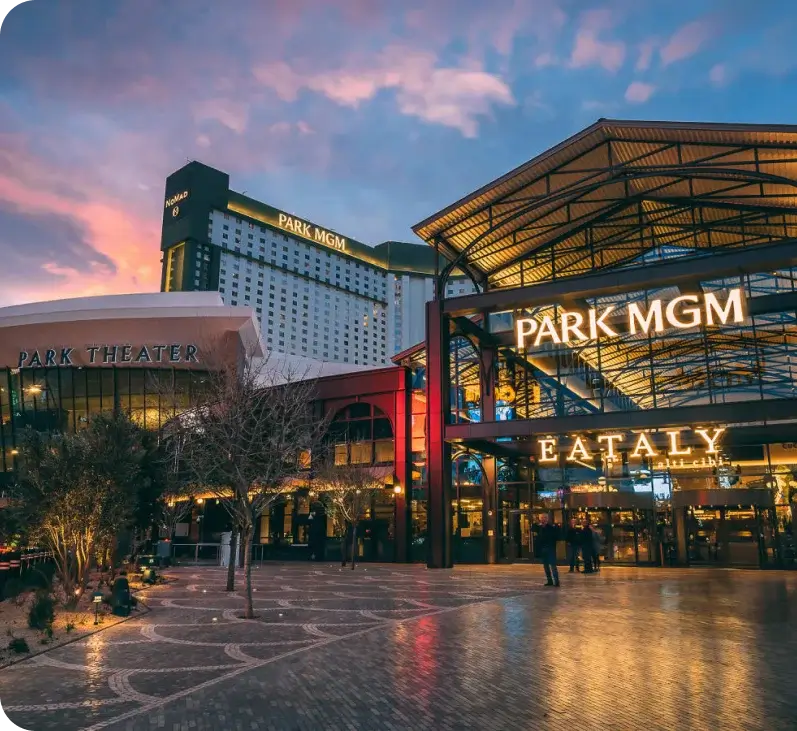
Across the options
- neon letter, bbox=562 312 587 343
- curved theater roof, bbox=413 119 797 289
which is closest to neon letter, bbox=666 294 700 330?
neon letter, bbox=562 312 587 343

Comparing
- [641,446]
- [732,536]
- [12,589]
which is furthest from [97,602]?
[732,536]

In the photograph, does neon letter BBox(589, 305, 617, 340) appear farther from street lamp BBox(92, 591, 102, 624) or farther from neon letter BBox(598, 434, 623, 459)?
street lamp BBox(92, 591, 102, 624)

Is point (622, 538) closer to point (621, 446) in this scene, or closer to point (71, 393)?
point (621, 446)

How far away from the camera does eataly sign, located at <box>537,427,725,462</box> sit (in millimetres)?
26438

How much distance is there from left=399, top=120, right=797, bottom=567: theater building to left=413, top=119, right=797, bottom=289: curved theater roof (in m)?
0.11

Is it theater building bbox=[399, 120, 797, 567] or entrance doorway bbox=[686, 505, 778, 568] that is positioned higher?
theater building bbox=[399, 120, 797, 567]

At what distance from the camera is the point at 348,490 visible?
103ft

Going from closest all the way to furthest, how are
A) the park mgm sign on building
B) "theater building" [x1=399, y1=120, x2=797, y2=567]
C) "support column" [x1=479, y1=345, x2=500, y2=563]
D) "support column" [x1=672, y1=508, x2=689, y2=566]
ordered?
"theater building" [x1=399, y1=120, x2=797, y2=567]
"support column" [x1=672, y1=508, x2=689, y2=566]
"support column" [x1=479, y1=345, x2=500, y2=563]
the park mgm sign on building

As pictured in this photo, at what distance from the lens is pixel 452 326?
103 feet

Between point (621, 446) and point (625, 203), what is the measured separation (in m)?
11.7

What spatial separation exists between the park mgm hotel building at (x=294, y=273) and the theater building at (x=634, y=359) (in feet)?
334

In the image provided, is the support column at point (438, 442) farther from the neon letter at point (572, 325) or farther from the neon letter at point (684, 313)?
the neon letter at point (684, 313)

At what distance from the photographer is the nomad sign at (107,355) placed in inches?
1946

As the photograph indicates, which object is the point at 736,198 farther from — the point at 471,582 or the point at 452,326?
the point at 471,582
